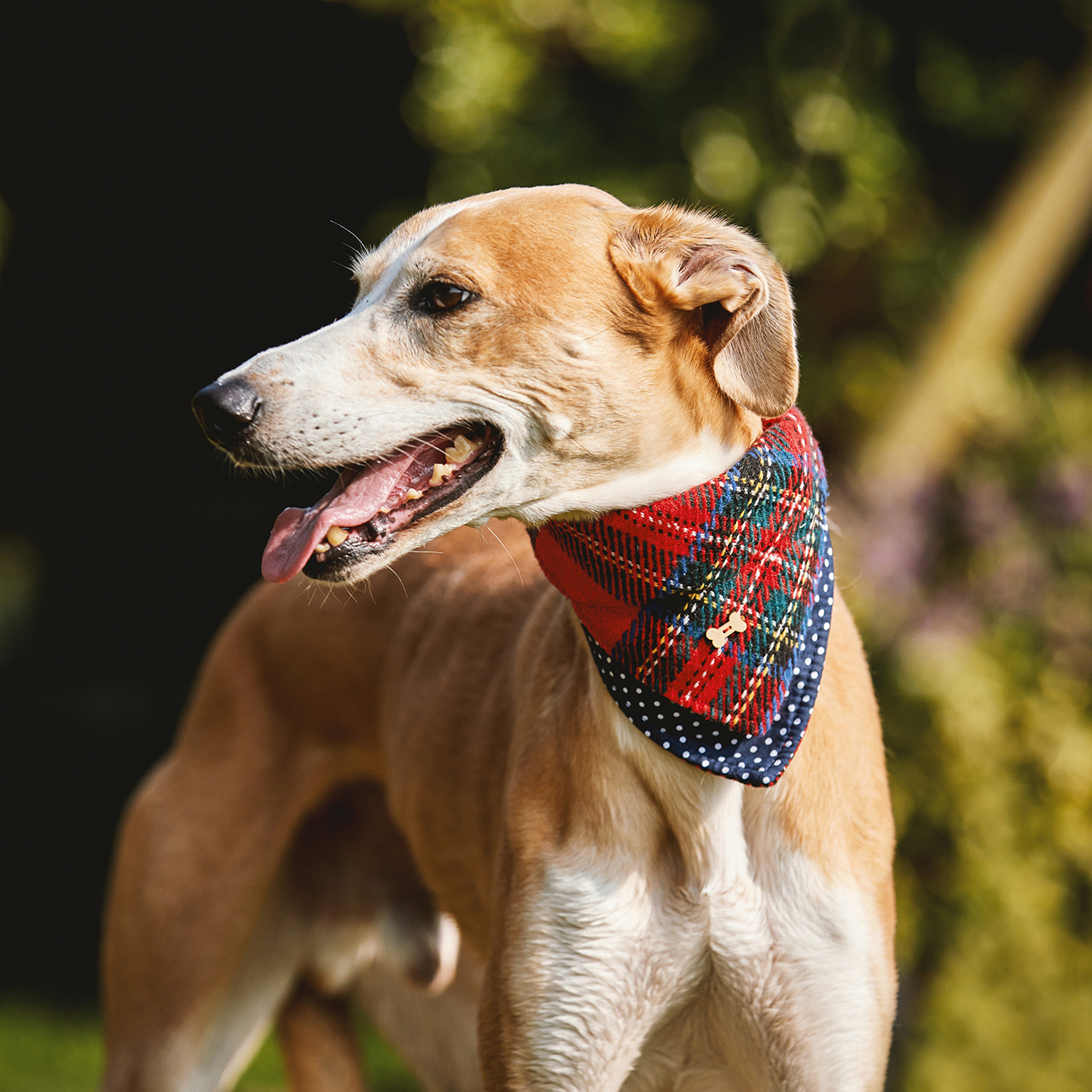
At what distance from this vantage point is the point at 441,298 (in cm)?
180

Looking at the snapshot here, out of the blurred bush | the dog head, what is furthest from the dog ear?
the blurred bush

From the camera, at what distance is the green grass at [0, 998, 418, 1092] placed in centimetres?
458

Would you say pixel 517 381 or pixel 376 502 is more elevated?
pixel 517 381

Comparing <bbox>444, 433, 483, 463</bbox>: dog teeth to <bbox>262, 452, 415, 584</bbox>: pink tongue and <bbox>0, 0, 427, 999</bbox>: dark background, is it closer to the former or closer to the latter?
<bbox>262, 452, 415, 584</bbox>: pink tongue

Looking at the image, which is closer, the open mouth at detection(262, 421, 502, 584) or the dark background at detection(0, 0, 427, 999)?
the open mouth at detection(262, 421, 502, 584)

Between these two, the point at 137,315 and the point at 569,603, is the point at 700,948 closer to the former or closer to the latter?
the point at 569,603

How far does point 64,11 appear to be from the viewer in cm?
506

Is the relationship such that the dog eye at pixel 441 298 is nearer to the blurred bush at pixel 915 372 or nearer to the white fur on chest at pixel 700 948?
the white fur on chest at pixel 700 948

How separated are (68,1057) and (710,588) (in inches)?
157

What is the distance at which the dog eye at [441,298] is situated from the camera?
180cm

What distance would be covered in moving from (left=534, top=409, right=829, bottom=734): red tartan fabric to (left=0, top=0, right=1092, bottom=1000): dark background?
3551mm

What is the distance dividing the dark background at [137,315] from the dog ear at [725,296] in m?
3.47

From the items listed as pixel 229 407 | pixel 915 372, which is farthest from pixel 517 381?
pixel 915 372

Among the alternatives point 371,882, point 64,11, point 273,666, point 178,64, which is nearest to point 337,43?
point 178,64
